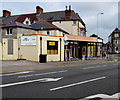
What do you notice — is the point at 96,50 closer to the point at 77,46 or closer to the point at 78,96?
the point at 77,46

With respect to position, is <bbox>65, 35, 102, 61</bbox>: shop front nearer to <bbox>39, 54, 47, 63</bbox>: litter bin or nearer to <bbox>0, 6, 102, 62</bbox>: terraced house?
<bbox>0, 6, 102, 62</bbox>: terraced house

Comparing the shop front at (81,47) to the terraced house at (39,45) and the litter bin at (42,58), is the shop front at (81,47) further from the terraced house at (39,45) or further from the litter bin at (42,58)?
the litter bin at (42,58)

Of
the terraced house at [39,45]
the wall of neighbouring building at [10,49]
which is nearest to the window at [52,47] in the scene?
the terraced house at [39,45]

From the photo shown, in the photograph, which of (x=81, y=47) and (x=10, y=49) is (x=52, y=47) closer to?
(x=10, y=49)

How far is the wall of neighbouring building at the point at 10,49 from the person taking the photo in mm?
21031

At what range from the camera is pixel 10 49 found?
21219 millimetres

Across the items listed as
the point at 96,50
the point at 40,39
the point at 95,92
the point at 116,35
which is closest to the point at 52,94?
the point at 95,92

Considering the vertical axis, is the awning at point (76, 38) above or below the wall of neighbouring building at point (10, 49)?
above

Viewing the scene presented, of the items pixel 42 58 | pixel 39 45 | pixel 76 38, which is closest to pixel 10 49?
pixel 39 45

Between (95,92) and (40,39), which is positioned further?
(40,39)

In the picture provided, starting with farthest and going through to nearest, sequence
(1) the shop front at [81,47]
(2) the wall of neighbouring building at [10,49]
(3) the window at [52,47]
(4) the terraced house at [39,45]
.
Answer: (1) the shop front at [81,47], (3) the window at [52,47], (2) the wall of neighbouring building at [10,49], (4) the terraced house at [39,45]

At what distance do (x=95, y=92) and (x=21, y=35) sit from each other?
18144 mm

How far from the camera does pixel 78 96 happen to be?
5.51 m

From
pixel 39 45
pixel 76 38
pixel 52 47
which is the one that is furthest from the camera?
pixel 76 38
